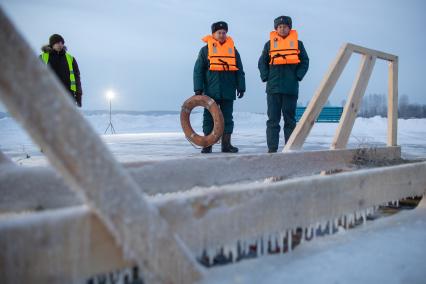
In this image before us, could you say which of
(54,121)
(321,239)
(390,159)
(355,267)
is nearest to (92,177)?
(54,121)

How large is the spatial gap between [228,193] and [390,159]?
2630 mm

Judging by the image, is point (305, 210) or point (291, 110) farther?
point (291, 110)

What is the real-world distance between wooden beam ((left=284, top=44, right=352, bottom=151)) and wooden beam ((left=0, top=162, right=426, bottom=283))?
107cm

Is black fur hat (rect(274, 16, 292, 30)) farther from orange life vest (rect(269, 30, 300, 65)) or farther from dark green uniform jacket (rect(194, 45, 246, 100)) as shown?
dark green uniform jacket (rect(194, 45, 246, 100))

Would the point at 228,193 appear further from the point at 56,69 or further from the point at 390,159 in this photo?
the point at 56,69

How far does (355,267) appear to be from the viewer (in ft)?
3.47

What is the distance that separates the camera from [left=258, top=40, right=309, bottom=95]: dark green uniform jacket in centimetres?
399

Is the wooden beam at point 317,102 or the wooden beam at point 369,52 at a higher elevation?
the wooden beam at point 369,52

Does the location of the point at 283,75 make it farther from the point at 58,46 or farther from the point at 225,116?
the point at 58,46

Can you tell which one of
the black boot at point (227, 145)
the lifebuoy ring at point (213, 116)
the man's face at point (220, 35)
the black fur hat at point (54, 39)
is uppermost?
the man's face at point (220, 35)

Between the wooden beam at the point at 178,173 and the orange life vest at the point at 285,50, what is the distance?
5.95 ft

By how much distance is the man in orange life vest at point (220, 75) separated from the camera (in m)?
4.56

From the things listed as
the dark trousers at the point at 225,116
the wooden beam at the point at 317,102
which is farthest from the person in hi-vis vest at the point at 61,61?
the wooden beam at the point at 317,102

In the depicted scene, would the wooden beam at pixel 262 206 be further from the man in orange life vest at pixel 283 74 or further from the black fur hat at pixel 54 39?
the black fur hat at pixel 54 39
